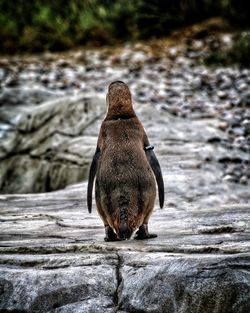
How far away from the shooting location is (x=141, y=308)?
3.54 metres

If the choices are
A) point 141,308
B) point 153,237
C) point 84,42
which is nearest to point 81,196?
point 153,237

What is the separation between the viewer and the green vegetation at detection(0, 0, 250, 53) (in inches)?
719

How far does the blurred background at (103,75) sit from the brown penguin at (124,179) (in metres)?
2.90

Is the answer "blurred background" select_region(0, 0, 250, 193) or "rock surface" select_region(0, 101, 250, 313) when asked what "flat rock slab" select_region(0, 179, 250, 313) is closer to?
"rock surface" select_region(0, 101, 250, 313)

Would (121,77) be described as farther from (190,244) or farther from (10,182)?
(190,244)

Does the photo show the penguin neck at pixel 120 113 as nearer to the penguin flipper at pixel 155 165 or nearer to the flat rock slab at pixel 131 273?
the penguin flipper at pixel 155 165

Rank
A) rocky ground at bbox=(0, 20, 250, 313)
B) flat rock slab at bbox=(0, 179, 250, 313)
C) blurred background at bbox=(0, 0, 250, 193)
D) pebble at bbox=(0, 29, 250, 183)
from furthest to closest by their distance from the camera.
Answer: pebble at bbox=(0, 29, 250, 183) → blurred background at bbox=(0, 0, 250, 193) → rocky ground at bbox=(0, 20, 250, 313) → flat rock slab at bbox=(0, 179, 250, 313)

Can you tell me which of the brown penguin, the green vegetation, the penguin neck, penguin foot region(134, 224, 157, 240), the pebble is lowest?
penguin foot region(134, 224, 157, 240)

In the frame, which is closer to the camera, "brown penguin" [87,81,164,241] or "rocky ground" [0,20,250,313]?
"rocky ground" [0,20,250,313]

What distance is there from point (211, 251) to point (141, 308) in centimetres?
49

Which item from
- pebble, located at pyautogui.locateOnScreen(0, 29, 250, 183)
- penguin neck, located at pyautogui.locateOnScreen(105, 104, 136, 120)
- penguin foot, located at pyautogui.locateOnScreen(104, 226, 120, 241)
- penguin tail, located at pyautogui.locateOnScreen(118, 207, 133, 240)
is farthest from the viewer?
pebble, located at pyautogui.locateOnScreen(0, 29, 250, 183)

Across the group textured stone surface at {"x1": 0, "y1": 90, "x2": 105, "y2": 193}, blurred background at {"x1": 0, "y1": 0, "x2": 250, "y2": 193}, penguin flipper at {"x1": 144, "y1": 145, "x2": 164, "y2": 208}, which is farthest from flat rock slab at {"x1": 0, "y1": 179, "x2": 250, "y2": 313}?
textured stone surface at {"x1": 0, "y1": 90, "x2": 105, "y2": 193}

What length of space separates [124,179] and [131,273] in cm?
83

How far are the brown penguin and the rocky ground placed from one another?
0.16 meters
